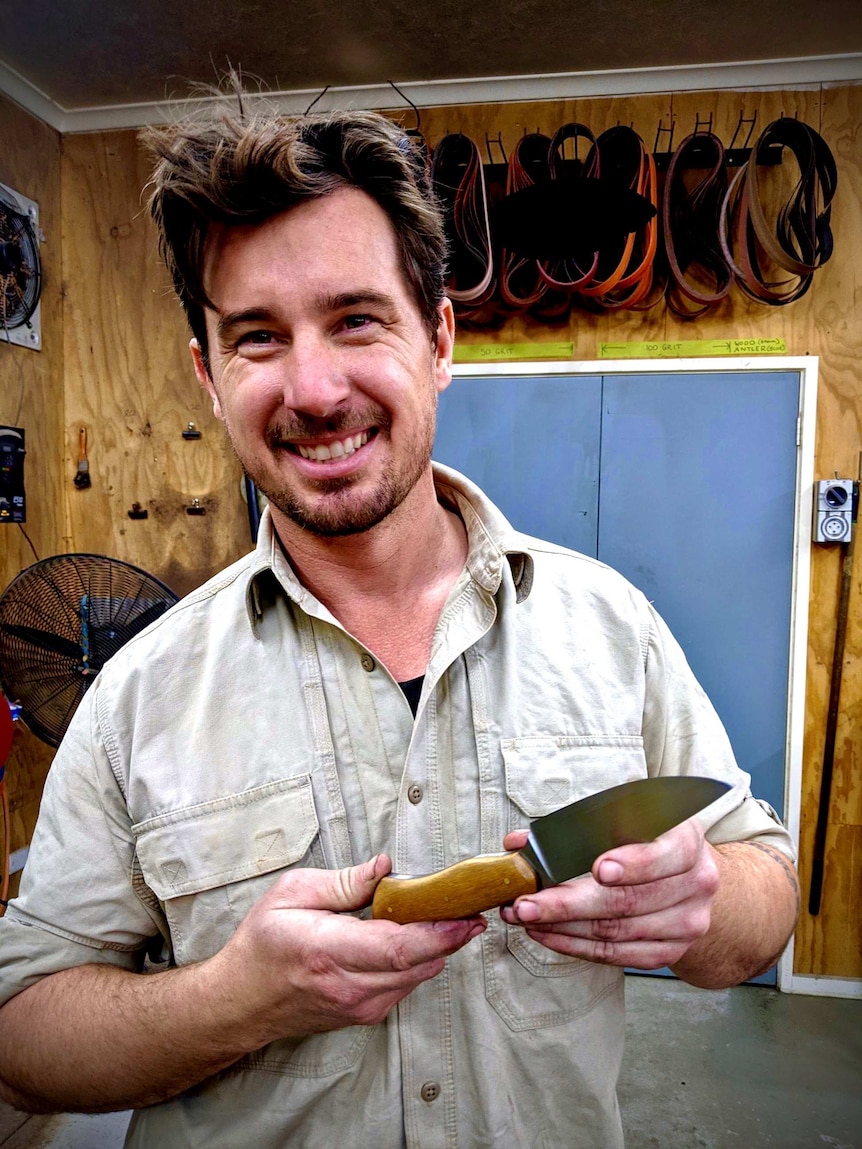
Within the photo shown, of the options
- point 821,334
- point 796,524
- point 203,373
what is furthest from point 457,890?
point 821,334

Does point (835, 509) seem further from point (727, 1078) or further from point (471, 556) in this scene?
point (471, 556)

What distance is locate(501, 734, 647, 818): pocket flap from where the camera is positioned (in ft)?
3.25

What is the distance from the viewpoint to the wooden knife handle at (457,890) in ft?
2.43

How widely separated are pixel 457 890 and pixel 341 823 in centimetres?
25

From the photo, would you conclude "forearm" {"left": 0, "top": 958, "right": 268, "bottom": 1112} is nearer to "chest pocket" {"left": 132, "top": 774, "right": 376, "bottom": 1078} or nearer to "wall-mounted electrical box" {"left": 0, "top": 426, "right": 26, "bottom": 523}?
"chest pocket" {"left": 132, "top": 774, "right": 376, "bottom": 1078}

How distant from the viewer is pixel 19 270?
2.87 m

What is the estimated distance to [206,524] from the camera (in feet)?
10.4

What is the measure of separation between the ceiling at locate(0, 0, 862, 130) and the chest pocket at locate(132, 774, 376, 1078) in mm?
2676

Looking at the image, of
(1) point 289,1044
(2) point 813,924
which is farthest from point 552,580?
(2) point 813,924

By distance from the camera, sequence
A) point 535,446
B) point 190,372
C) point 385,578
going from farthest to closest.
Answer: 1. point 190,372
2. point 535,446
3. point 385,578

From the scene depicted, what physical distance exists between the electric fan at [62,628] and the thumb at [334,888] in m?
1.77

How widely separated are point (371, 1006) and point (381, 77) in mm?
3253

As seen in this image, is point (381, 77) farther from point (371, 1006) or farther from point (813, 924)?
point (813, 924)

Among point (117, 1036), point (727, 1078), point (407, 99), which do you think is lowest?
point (727, 1078)
